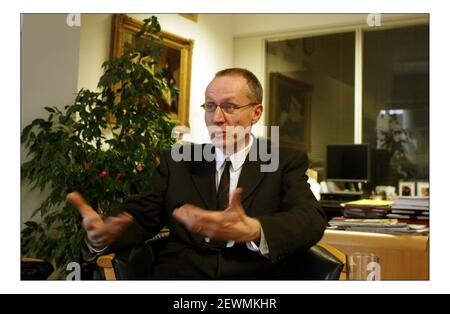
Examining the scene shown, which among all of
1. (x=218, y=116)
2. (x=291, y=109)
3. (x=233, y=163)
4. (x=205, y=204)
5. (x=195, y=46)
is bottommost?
(x=205, y=204)

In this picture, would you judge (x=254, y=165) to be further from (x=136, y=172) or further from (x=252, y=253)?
(x=136, y=172)

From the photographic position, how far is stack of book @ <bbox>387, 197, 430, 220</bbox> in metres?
2.50

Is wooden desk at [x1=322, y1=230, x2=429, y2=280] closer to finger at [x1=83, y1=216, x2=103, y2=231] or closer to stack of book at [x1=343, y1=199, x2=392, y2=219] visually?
stack of book at [x1=343, y1=199, x2=392, y2=219]

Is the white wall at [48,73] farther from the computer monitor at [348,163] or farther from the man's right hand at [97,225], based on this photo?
the computer monitor at [348,163]

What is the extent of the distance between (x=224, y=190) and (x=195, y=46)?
7.78 ft

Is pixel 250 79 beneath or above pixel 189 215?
above

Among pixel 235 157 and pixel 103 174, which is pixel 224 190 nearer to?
pixel 235 157

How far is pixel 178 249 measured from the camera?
1.69 m

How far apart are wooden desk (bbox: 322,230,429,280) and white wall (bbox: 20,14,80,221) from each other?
1651mm

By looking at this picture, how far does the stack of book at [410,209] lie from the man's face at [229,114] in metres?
1.20

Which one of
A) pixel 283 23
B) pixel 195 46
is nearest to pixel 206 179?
pixel 195 46

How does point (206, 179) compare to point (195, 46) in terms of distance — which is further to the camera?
point (195, 46)

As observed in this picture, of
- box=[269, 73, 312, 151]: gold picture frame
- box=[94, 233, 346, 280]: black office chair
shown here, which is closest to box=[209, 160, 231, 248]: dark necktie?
→ box=[94, 233, 346, 280]: black office chair

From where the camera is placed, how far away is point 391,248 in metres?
2.10
